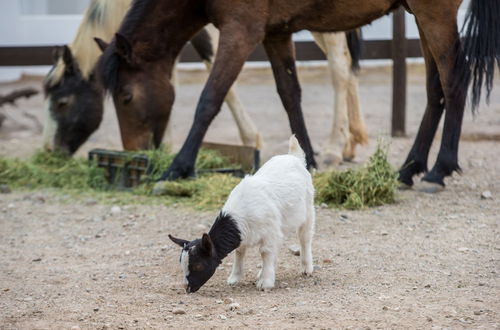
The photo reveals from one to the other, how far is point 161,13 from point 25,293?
3.01 metres

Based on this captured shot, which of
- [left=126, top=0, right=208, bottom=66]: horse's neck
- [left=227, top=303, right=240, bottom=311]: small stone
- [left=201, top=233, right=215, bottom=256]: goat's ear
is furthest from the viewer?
[left=126, top=0, right=208, bottom=66]: horse's neck

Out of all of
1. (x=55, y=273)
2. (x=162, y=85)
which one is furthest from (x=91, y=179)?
(x=55, y=273)

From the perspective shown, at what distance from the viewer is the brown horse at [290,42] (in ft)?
19.3

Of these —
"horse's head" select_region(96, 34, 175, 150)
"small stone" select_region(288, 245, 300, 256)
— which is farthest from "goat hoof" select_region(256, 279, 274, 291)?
"horse's head" select_region(96, 34, 175, 150)

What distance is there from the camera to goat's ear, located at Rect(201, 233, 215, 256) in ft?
12.2

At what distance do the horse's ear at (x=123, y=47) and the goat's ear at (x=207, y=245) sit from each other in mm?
2960

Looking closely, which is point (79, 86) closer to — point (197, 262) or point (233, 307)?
point (197, 262)

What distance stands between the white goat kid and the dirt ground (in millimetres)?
106

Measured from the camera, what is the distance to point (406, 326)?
10.7ft

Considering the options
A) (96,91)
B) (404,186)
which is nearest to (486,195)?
(404,186)

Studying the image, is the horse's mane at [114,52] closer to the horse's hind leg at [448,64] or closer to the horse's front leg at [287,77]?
the horse's front leg at [287,77]

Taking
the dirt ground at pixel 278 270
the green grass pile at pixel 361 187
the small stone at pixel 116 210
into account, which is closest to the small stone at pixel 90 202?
the dirt ground at pixel 278 270

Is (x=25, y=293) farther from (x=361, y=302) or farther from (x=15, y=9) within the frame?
(x=15, y=9)

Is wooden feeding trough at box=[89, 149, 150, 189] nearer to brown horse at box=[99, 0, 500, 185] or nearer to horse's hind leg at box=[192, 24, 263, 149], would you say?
brown horse at box=[99, 0, 500, 185]
